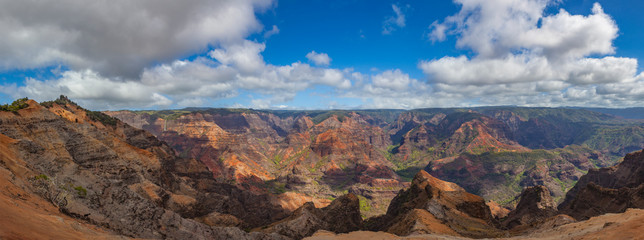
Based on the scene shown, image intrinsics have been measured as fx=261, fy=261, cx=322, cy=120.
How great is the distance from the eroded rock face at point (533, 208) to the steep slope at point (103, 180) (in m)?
75.5

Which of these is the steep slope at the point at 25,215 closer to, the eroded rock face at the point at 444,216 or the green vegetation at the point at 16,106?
the green vegetation at the point at 16,106

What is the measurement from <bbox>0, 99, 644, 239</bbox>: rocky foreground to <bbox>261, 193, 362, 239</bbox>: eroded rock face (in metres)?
0.27

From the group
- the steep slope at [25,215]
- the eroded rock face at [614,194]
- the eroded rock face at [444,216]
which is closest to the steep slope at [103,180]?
the steep slope at [25,215]

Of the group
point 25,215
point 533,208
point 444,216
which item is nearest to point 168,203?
point 25,215

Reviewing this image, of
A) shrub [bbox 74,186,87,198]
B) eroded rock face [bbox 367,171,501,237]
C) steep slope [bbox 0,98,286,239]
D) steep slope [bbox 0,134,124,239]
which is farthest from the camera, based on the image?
eroded rock face [bbox 367,171,501,237]

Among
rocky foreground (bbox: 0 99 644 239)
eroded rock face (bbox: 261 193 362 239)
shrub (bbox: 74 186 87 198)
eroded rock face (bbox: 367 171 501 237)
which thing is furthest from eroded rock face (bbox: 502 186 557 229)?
shrub (bbox: 74 186 87 198)

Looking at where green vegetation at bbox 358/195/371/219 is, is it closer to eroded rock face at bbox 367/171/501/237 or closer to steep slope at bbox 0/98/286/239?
steep slope at bbox 0/98/286/239

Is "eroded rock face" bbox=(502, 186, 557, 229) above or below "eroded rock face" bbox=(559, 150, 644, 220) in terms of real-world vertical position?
below

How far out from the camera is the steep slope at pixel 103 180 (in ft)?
82.0

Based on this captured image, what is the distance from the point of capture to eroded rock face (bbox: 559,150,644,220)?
55.1 metres

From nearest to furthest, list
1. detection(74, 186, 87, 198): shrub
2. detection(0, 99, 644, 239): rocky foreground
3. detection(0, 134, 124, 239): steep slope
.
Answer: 1. detection(0, 134, 124, 239): steep slope
2. detection(0, 99, 644, 239): rocky foreground
3. detection(74, 186, 87, 198): shrub

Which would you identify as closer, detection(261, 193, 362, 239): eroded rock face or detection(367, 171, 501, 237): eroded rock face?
detection(367, 171, 501, 237): eroded rock face

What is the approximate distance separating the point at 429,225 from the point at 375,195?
137716 mm

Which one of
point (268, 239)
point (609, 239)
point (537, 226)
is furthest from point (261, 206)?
point (609, 239)
